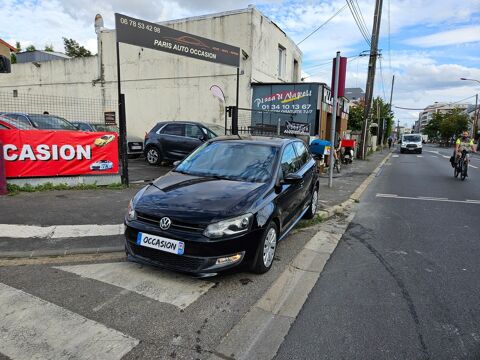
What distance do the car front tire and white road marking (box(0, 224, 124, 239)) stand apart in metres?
7.43

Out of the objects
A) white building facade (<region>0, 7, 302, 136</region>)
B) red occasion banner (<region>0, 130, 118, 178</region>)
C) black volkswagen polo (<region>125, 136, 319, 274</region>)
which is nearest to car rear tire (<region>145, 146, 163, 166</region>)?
red occasion banner (<region>0, 130, 118, 178</region>)

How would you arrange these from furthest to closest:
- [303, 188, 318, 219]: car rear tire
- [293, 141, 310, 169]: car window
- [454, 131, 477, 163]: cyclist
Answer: [454, 131, 477, 163]: cyclist, [303, 188, 318, 219]: car rear tire, [293, 141, 310, 169]: car window

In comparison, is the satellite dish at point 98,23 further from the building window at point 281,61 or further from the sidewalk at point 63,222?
the sidewalk at point 63,222

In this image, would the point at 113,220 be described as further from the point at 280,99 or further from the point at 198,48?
the point at 280,99

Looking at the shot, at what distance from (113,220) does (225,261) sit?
10.2 ft

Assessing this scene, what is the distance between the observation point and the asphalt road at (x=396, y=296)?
2838mm

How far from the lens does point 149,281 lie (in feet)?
12.6

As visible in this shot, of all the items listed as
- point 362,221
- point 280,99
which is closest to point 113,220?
point 362,221

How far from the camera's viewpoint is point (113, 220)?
19.6 ft

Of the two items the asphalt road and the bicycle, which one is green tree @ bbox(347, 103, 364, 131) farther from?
the asphalt road

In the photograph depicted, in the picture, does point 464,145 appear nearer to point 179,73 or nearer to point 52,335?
point 179,73

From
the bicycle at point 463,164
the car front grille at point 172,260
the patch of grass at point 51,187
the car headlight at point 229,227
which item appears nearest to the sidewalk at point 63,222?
the patch of grass at point 51,187

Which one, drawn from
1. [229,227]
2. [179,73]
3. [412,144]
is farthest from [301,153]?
[412,144]

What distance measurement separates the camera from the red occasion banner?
294 inches
